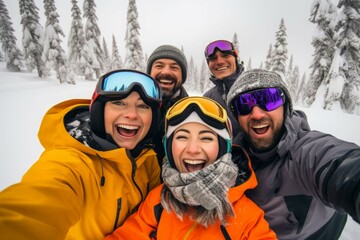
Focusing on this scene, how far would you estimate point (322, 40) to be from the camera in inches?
701

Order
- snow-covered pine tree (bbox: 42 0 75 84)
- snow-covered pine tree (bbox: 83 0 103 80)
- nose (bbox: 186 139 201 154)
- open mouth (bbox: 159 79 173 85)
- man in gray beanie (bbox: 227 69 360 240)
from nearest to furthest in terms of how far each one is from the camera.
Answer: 1. man in gray beanie (bbox: 227 69 360 240)
2. nose (bbox: 186 139 201 154)
3. open mouth (bbox: 159 79 173 85)
4. snow-covered pine tree (bbox: 42 0 75 84)
5. snow-covered pine tree (bbox: 83 0 103 80)

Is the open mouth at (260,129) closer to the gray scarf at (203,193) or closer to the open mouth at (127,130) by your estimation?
the gray scarf at (203,193)

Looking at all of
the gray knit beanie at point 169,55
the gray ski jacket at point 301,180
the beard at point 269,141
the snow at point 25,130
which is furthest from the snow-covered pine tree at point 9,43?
the gray ski jacket at point 301,180

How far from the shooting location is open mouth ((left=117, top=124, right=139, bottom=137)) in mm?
2553

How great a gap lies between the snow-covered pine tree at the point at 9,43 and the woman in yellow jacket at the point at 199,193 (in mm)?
42852

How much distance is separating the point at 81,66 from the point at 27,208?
35.7 meters

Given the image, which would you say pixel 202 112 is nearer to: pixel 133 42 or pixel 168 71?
pixel 168 71

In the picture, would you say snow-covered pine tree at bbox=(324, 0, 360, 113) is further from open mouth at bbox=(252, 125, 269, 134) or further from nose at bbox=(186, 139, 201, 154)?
nose at bbox=(186, 139, 201, 154)

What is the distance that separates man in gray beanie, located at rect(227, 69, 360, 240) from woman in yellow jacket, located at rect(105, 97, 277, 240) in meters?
0.43

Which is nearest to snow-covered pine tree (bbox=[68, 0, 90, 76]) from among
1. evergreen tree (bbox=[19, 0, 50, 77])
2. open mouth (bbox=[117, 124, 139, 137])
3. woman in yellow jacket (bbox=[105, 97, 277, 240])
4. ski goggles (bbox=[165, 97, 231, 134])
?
evergreen tree (bbox=[19, 0, 50, 77])

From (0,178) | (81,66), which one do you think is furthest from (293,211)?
(81,66)

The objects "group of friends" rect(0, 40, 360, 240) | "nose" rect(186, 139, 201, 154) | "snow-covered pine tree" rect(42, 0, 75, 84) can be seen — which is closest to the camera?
"group of friends" rect(0, 40, 360, 240)

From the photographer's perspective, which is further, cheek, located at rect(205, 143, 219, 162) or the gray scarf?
cheek, located at rect(205, 143, 219, 162)

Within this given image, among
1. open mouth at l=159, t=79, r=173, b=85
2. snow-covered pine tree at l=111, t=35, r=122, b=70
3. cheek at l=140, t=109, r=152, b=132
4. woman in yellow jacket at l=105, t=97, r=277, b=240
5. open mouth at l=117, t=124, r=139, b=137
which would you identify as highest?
snow-covered pine tree at l=111, t=35, r=122, b=70
